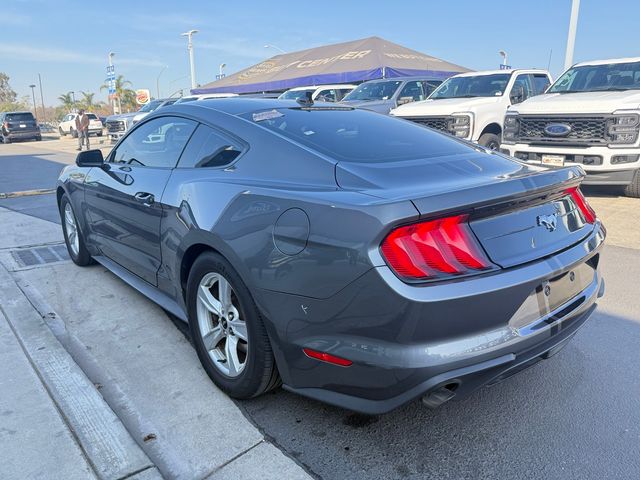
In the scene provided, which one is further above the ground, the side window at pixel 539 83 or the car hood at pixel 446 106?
the side window at pixel 539 83

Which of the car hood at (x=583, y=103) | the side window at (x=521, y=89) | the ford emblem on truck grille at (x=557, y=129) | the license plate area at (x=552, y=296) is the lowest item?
the license plate area at (x=552, y=296)

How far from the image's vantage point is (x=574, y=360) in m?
3.10

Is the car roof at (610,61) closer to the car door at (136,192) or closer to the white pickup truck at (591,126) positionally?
the white pickup truck at (591,126)

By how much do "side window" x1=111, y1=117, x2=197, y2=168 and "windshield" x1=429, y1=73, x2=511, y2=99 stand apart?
7871 millimetres

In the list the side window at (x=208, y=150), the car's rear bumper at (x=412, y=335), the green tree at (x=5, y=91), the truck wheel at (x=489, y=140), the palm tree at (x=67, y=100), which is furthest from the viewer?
the green tree at (x=5, y=91)

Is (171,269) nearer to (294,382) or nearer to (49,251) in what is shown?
(294,382)

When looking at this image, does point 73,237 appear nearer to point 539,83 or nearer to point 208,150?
point 208,150

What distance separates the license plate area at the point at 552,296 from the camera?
2.11m

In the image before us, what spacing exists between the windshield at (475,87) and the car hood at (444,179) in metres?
8.13

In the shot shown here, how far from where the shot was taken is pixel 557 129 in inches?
297

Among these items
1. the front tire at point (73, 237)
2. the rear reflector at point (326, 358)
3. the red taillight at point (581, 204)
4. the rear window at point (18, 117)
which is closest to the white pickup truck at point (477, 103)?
the front tire at point (73, 237)

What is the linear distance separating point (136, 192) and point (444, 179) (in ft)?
6.85

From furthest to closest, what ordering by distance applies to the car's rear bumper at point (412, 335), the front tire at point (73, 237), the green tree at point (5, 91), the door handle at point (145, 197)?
the green tree at point (5, 91) → the front tire at point (73, 237) → the door handle at point (145, 197) → the car's rear bumper at point (412, 335)

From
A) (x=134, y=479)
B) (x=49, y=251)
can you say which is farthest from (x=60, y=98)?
(x=134, y=479)
